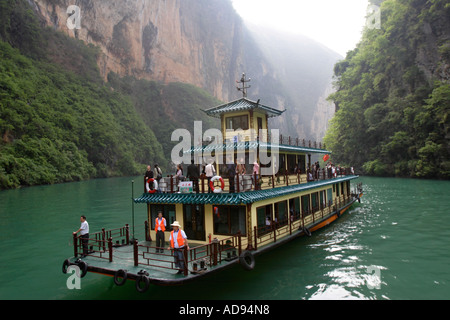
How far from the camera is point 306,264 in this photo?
13945 millimetres

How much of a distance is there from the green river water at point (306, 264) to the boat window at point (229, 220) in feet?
5.53

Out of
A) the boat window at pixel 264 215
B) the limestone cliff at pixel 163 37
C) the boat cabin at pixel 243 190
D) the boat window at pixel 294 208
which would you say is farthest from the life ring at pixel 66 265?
the limestone cliff at pixel 163 37

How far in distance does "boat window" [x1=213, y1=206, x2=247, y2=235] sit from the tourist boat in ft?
0.13

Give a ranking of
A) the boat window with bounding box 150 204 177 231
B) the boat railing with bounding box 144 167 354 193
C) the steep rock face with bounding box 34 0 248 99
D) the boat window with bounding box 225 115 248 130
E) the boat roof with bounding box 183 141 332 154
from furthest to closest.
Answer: the steep rock face with bounding box 34 0 248 99 < the boat window with bounding box 225 115 248 130 < the boat roof with bounding box 183 141 332 154 < the boat window with bounding box 150 204 177 231 < the boat railing with bounding box 144 167 354 193

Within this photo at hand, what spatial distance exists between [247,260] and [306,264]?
3.83m

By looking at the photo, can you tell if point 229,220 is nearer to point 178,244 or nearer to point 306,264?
point 178,244

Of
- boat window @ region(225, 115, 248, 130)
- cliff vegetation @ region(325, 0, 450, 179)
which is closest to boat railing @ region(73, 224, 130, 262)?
boat window @ region(225, 115, 248, 130)

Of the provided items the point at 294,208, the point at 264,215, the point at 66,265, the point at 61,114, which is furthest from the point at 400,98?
the point at 61,114

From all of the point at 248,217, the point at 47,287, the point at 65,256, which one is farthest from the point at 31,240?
the point at 248,217

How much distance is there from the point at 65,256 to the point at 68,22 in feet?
318

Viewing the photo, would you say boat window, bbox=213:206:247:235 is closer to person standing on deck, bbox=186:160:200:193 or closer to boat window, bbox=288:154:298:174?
person standing on deck, bbox=186:160:200:193

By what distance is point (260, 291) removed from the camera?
36.6 feet

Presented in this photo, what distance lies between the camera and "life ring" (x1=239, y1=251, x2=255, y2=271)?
11.2 meters

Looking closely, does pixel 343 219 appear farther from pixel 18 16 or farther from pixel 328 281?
pixel 18 16
